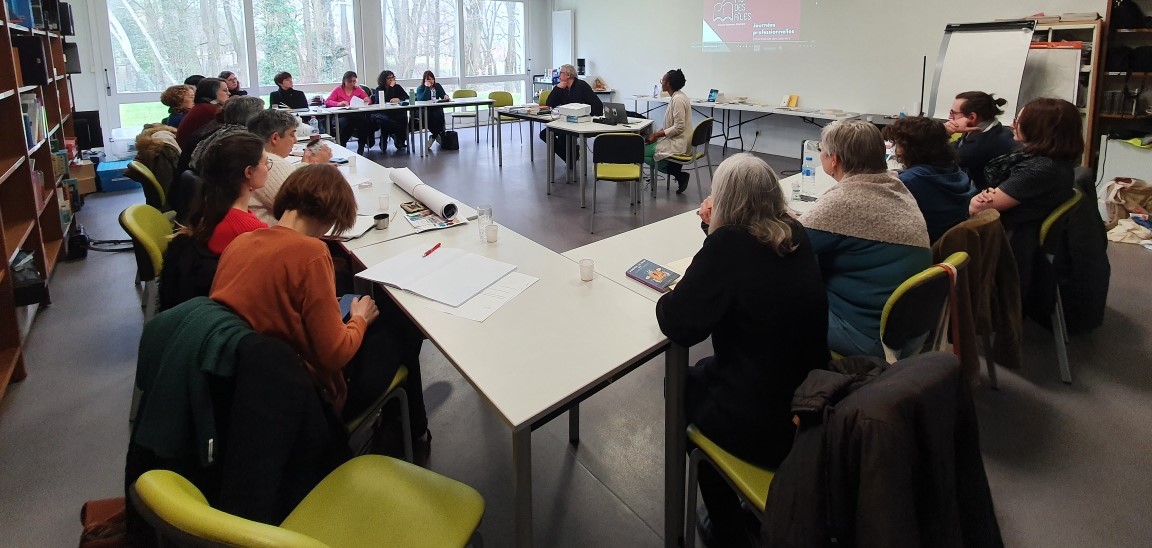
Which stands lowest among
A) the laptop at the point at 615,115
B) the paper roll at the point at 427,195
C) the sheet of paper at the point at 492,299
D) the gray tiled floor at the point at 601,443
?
the gray tiled floor at the point at 601,443

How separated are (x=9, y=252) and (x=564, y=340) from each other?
2969 millimetres

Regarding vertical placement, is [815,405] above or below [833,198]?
below

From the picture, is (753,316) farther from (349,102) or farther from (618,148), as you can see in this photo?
(349,102)

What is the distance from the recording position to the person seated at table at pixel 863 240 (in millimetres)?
1938

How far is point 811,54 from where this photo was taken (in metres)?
7.61

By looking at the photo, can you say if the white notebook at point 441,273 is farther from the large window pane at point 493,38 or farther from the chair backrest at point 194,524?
the large window pane at point 493,38

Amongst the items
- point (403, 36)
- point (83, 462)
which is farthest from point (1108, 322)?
point (403, 36)

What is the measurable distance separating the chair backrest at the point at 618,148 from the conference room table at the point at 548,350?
9.65ft

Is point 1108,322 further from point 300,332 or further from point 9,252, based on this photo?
point 9,252

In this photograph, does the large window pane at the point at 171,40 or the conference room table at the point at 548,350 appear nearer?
the conference room table at the point at 548,350

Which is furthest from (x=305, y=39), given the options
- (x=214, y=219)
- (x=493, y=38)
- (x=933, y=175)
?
(x=933, y=175)

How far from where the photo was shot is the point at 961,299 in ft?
6.71

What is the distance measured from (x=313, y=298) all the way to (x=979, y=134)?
344cm

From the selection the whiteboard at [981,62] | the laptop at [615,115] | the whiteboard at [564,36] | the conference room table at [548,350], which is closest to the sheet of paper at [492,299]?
the conference room table at [548,350]
